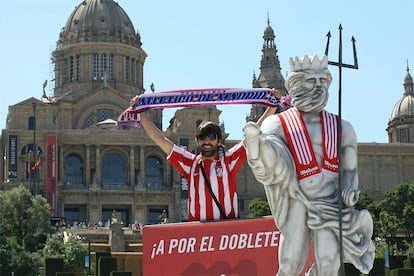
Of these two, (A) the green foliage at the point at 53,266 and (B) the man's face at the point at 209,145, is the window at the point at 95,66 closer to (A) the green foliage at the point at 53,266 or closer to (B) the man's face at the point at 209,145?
(A) the green foliage at the point at 53,266

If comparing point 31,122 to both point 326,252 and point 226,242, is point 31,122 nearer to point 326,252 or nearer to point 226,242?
point 226,242

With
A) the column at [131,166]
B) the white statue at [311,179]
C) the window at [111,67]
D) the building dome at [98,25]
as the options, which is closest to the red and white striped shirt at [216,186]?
the white statue at [311,179]

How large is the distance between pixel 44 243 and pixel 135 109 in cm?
3894

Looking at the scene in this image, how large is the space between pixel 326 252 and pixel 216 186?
1.93 metres

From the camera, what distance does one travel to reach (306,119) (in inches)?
400

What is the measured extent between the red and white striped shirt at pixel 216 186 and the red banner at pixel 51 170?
217ft

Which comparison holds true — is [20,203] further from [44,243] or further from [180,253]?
[180,253]

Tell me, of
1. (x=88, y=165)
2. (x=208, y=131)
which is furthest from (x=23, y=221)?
(x=208, y=131)

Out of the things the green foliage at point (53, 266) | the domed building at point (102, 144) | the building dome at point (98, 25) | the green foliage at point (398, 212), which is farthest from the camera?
the building dome at point (98, 25)

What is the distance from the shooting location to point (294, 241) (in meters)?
9.70

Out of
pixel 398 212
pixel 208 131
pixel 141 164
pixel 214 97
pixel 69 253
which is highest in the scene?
pixel 141 164

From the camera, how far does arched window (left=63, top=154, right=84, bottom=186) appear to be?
3310 inches

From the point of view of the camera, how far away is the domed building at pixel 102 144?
80.5 meters

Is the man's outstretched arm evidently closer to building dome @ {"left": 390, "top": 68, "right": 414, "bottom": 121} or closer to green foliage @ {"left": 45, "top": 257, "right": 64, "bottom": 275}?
green foliage @ {"left": 45, "top": 257, "right": 64, "bottom": 275}
